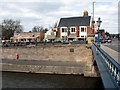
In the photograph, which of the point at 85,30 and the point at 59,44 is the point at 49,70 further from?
the point at 85,30

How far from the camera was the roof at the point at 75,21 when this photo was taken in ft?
128

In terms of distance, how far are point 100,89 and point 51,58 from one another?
12964 millimetres

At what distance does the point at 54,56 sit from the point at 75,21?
59.3ft

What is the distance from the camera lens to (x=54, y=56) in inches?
1033

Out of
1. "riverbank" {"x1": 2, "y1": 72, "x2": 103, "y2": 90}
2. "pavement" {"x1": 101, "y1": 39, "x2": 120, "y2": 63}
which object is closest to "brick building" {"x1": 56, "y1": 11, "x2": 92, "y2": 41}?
"pavement" {"x1": 101, "y1": 39, "x2": 120, "y2": 63}

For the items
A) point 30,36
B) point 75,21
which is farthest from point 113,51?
point 30,36

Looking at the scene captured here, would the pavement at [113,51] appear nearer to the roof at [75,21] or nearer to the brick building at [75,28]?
the brick building at [75,28]

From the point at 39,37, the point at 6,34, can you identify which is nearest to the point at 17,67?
the point at 39,37

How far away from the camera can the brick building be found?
38000 mm

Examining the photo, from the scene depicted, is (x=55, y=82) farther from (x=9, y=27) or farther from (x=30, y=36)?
(x=9, y=27)

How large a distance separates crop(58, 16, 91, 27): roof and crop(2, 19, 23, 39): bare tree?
25.3 meters

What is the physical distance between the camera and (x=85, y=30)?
3800 cm

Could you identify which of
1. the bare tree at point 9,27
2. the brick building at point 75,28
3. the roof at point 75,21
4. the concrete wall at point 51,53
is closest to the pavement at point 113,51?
the concrete wall at point 51,53

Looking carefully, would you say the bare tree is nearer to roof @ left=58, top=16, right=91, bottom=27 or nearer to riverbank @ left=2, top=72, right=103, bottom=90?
roof @ left=58, top=16, right=91, bottom=27
